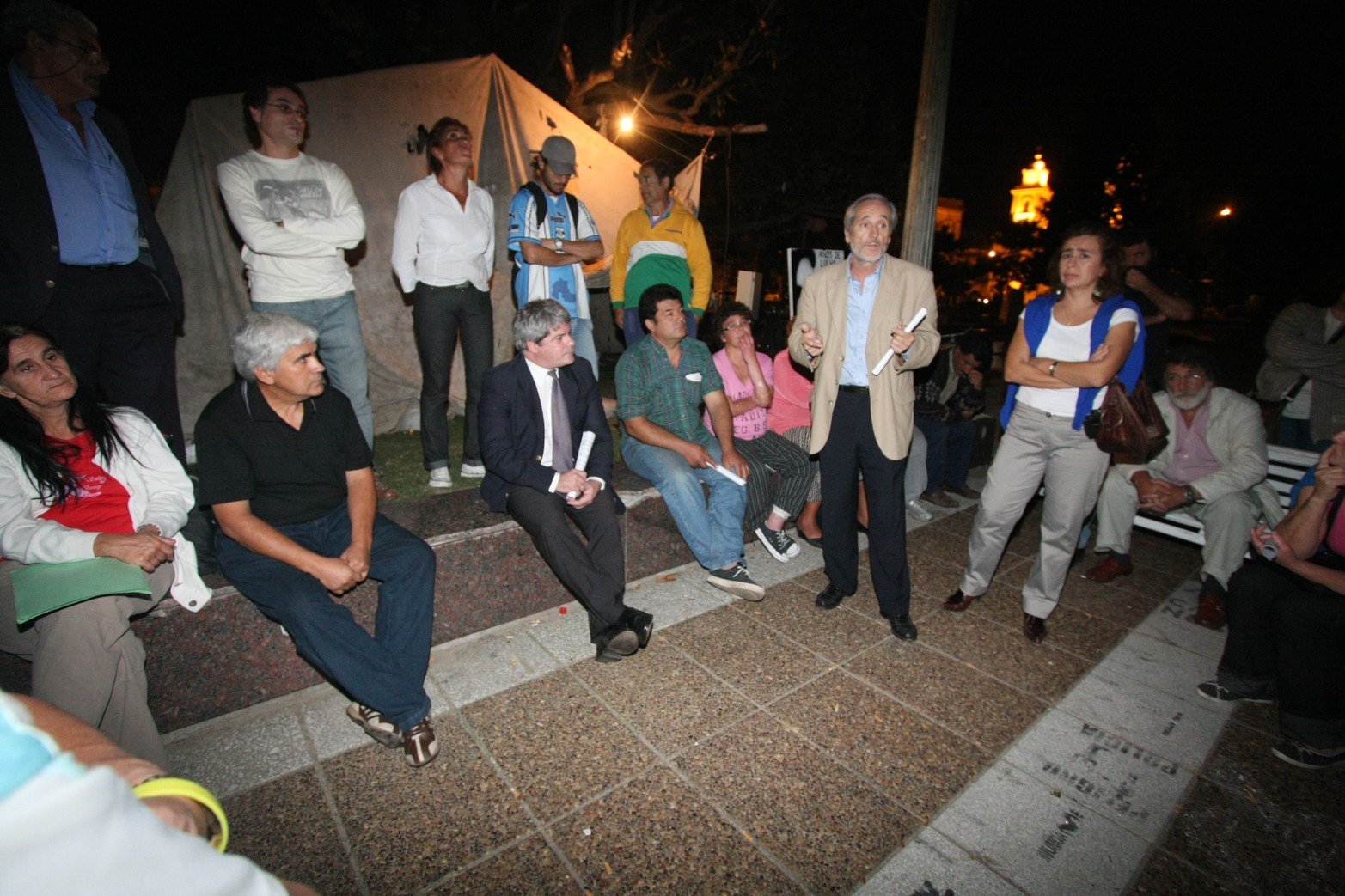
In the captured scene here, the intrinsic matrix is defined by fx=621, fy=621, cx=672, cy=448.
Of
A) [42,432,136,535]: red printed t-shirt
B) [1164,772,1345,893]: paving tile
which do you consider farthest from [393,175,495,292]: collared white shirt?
[1164,772,1345,893]: paving tile

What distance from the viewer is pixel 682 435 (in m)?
4.21

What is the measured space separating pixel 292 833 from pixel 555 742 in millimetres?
966

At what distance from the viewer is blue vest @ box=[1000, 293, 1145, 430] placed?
3213mm

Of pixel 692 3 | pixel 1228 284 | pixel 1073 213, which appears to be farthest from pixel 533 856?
pixel 1228 284

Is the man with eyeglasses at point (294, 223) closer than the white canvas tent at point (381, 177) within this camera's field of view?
Yes

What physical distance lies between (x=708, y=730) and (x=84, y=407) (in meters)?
2.91

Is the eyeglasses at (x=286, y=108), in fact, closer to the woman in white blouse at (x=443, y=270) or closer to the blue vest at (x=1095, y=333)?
the woman in white blouse at (x=443, y=270)

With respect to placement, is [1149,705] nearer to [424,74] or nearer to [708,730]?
[708,730]

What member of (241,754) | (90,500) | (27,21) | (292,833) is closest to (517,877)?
(292,833)

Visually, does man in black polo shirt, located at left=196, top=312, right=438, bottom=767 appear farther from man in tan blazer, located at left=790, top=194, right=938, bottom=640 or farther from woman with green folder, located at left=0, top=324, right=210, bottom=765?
man in tan blazer, located at left=790, top=194, right=938, bottom=640

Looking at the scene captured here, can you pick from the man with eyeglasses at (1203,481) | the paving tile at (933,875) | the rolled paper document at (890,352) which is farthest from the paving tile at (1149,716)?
the rolled paper document at (890,352)

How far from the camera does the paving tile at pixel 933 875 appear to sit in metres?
2.04

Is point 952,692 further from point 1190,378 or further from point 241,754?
point 241,754

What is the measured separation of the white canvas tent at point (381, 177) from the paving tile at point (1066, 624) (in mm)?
4964
